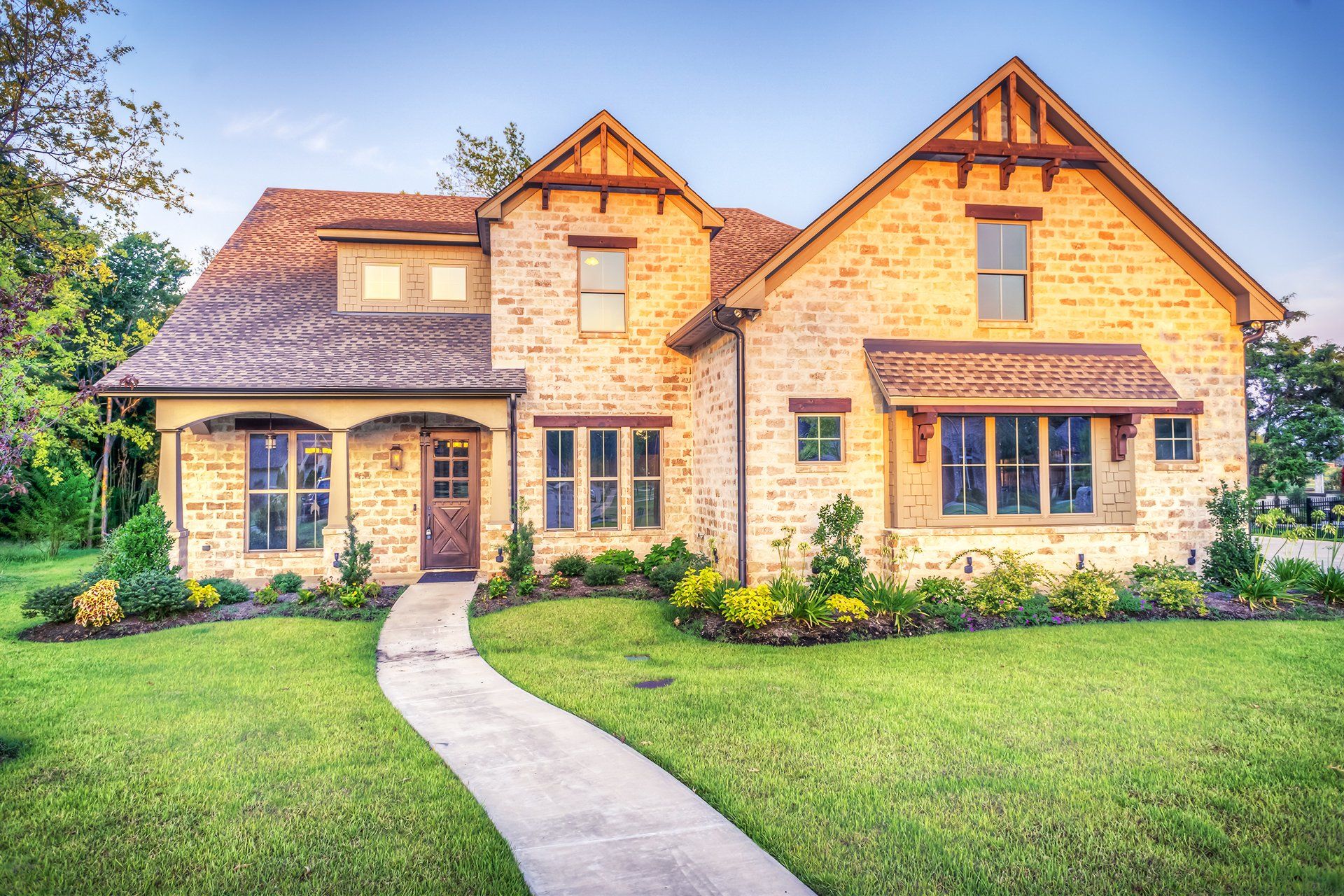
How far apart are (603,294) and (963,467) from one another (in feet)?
23.1

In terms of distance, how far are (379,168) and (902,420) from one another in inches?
1184

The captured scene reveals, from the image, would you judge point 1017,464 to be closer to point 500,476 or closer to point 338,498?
point 500,476

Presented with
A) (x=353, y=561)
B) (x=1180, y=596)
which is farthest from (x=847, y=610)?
(x=353, y=561)

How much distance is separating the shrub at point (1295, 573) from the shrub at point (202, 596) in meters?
15.8

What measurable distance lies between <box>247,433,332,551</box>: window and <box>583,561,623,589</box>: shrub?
517cm

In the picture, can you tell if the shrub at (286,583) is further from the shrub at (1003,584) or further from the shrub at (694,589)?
the shrub at (1003,584)

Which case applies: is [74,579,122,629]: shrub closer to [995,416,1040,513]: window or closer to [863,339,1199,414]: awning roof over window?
[863,339,1199,414]: awning roof over window

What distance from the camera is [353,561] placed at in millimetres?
12320

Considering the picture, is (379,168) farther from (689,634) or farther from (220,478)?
(689,634)

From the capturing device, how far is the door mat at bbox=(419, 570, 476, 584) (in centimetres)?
1379

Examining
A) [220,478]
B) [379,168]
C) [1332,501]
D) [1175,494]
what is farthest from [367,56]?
[1332,501]

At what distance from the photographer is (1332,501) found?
90.6ft

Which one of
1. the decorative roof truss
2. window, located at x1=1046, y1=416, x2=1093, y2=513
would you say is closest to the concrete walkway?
window, located at x1=1046, y1=416, x2=1093, y2=513

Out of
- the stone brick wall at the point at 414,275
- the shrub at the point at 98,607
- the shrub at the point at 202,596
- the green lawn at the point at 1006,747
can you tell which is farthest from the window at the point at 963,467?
the shrub at the point at 98,607
